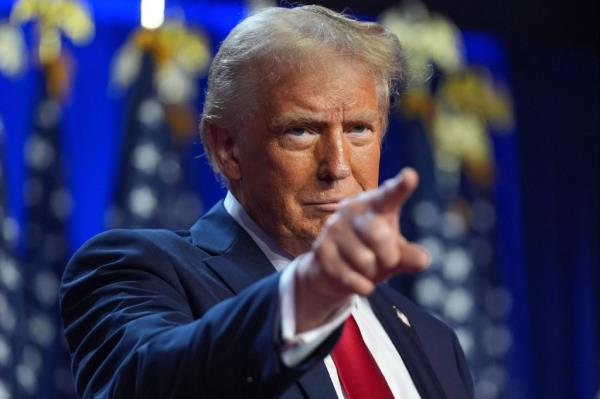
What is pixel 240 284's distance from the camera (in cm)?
211

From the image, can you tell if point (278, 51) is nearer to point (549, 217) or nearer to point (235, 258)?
point (235, 258)

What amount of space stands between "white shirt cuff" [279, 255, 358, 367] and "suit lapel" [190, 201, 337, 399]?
51 cm

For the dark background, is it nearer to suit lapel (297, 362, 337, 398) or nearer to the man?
the man

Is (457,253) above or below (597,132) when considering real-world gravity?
below

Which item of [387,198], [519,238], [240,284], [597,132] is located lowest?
[519,238]

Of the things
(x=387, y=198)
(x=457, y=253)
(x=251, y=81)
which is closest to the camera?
(x=387, y=198)

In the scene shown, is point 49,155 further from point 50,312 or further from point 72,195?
point 50,312

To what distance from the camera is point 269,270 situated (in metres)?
2.22

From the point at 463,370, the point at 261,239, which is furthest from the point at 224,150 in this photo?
the point at 463,370

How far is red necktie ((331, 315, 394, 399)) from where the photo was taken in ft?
6.82

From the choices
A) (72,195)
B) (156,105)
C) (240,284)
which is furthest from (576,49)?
(240,284)

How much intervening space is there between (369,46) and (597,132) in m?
5.38

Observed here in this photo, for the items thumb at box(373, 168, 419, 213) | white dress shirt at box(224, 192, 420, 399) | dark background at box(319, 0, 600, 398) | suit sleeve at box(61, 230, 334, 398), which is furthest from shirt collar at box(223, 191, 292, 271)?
dark background at box(319, 0, 600, 398)

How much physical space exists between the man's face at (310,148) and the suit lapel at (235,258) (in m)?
0.08
